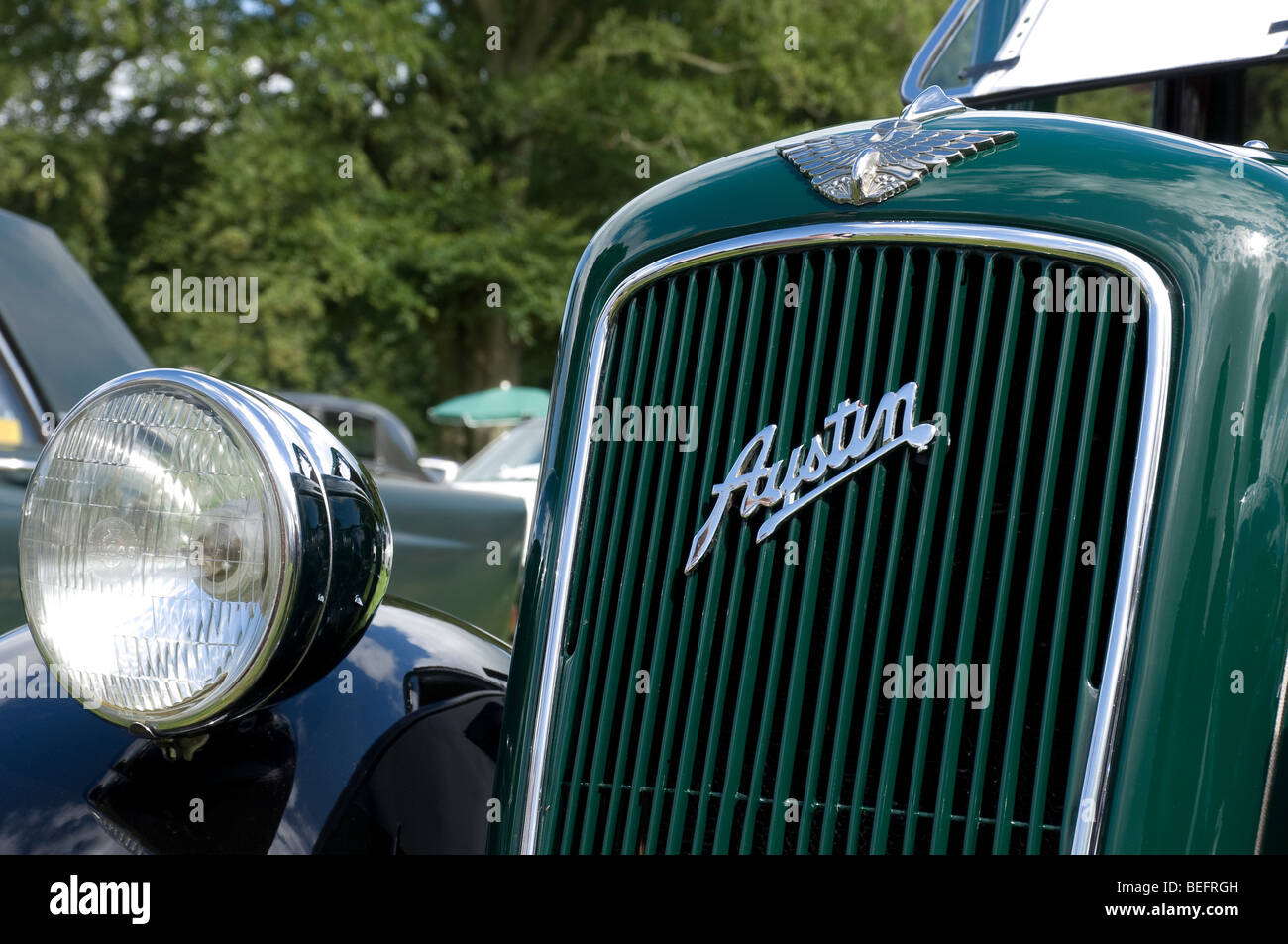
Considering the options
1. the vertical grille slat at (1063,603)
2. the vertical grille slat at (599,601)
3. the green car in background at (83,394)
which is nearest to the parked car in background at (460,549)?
the green car in background at (83,394)

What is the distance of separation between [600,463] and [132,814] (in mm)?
799

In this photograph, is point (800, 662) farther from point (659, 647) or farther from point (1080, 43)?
point (1080, 43)

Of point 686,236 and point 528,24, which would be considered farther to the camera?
point 528,24

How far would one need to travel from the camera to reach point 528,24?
Answer: 1841cm

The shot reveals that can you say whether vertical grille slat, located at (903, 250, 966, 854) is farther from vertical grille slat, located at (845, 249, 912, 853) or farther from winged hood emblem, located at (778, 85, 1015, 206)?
winged hood emblem, located at (778, 85, 1015, 206)

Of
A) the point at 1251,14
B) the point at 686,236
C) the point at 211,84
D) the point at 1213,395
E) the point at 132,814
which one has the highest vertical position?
the point at 211,84

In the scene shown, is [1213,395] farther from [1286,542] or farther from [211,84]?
[211,84]

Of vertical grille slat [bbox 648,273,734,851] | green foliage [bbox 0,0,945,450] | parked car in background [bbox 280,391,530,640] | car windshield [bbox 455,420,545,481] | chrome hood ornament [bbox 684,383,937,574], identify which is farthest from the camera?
green foliage [bbox 0,0,945,450]

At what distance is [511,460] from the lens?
8055mm

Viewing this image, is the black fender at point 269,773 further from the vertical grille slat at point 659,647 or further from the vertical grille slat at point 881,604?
the vertical grille slat at point 881,604

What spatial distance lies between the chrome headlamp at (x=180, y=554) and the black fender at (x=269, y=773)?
0.15 meters

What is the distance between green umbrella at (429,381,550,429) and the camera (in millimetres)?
14594

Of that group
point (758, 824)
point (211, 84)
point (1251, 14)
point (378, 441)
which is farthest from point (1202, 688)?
point (211, 84)

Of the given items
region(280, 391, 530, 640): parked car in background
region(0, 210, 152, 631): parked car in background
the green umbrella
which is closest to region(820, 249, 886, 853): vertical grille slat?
region(280, 391, 530, 640): parked car in background
